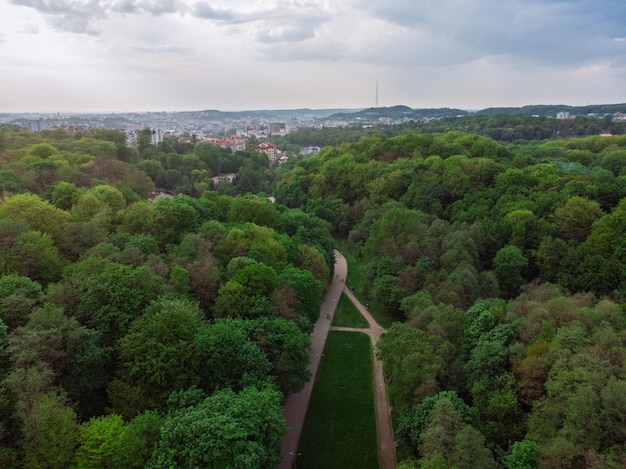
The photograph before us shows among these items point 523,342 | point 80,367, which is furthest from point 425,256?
point 80,367

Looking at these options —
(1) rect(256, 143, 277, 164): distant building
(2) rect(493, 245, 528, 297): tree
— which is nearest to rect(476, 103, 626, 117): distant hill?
(1) rect(256, 143, 277, 164): distant building

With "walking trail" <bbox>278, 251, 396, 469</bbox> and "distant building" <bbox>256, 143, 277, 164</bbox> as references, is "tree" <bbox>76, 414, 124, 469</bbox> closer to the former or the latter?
"walking trail" <bbox>278, 251, 396, 469</bbox>

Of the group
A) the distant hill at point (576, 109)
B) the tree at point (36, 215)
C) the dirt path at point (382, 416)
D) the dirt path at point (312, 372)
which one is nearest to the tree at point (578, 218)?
the dirt path at point (382, 416)

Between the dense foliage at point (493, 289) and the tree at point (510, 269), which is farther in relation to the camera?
the tree at point (510, 269)

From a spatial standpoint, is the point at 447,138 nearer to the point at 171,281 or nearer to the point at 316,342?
the point at 316,342

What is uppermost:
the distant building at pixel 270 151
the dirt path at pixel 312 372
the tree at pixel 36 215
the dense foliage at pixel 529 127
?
the dense foliage at pixel 529 127

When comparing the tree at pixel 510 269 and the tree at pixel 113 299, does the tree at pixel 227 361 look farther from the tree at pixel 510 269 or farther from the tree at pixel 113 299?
the tree at pixel 510 269
